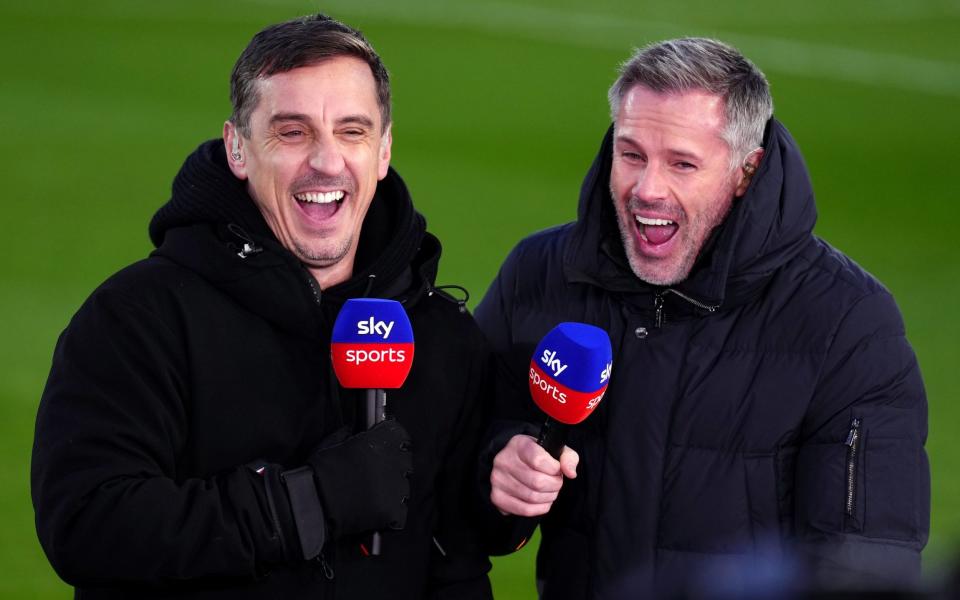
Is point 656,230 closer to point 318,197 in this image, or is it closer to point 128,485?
point 318,197

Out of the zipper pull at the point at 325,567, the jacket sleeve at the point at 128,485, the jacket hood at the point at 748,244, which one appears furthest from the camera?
the jacket hood at the point at 748,244

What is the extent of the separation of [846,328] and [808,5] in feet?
48.5

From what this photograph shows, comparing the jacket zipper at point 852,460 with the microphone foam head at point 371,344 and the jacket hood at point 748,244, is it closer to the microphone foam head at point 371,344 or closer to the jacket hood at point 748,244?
the jacket hood at point 748,244

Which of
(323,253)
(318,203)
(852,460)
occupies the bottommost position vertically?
(852,460)

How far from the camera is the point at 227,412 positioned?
10.8ft

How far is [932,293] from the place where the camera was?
30.7ft

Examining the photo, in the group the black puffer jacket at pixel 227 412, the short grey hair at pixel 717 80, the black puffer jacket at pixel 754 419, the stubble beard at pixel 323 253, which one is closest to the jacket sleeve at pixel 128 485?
the black puffer jacket at pixel 227 412

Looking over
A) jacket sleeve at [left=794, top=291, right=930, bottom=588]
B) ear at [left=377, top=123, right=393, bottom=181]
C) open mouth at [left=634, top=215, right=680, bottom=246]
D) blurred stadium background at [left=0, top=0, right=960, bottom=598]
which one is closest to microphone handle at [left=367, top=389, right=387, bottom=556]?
ear at [left=377, top=123, right=393, bottom=181]

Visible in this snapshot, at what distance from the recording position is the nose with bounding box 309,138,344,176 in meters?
3.48

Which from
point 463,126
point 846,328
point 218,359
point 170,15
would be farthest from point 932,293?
point 170,15

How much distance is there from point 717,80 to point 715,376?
2.40 feet

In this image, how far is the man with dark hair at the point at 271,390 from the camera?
3092mm

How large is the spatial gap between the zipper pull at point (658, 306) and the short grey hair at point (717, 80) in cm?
39

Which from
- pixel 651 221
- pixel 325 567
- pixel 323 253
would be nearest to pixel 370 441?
pixel 325 567
